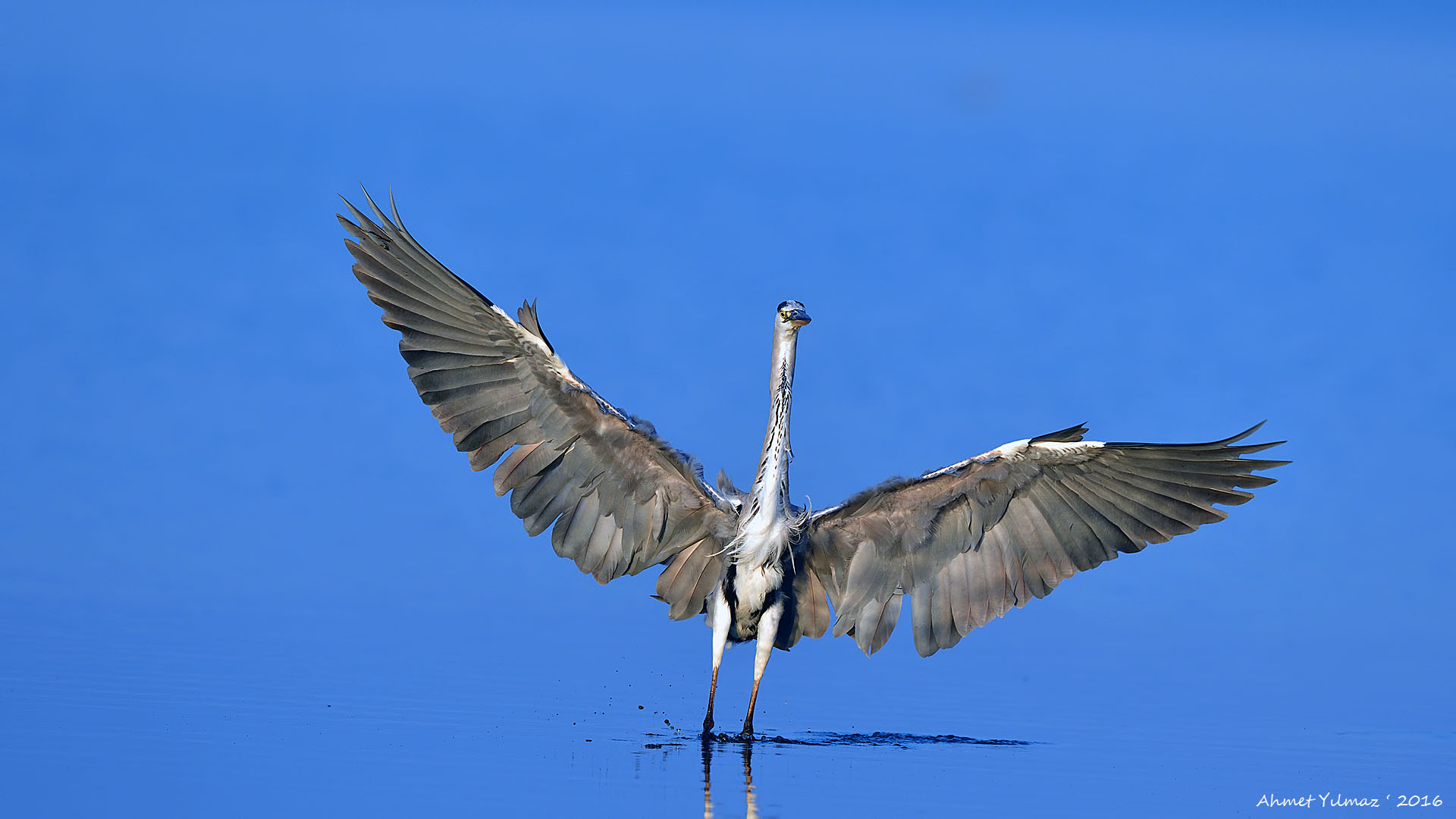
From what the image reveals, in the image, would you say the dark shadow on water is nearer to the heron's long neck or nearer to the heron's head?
the heron's long neck

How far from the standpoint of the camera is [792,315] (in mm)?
11531

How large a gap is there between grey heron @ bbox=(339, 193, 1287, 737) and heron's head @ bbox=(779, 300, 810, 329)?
2 cm

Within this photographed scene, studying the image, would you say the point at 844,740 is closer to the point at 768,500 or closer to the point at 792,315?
the point at 768,500

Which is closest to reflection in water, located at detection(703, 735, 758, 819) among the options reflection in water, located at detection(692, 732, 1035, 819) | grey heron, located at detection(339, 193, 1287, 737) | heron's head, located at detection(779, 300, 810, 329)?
reflection in water, located at detection(692, 732, 1035, 819)

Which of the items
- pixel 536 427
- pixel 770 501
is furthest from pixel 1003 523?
pixel 536 427

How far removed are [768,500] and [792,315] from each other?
153 centimetres

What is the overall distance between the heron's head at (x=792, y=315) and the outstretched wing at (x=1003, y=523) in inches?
59.1

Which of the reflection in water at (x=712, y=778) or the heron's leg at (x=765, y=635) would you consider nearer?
the reflection in water at (x=712, y=778)

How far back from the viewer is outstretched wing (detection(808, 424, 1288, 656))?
35.2 feet

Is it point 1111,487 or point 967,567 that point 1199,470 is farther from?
point 967,567

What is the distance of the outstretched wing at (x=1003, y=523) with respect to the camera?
35.2 feet

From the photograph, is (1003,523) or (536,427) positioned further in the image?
(1003,523)

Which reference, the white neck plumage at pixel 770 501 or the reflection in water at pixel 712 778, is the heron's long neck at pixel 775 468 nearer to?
the white neck plumage at pixel 770 501

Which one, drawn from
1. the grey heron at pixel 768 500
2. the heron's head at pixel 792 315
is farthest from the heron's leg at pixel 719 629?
the heron's head at pixel 792 315
